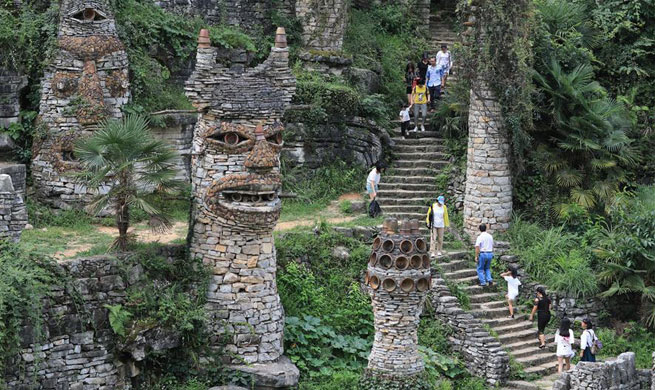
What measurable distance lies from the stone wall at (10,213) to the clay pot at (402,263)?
612 centimetres

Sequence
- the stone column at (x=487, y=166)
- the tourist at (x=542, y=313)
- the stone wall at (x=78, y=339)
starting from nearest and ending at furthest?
the stone wall at (x=78, y=339)
the tourist at (x=542, y=313)
the stone column at (x=487, y=166)

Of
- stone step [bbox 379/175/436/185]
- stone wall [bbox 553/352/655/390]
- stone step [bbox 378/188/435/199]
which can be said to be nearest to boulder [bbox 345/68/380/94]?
stone step [bbox 379/175/436/185]

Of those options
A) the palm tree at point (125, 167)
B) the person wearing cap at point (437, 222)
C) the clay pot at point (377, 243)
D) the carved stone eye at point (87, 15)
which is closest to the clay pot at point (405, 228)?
the clay pot at point (377, 243)

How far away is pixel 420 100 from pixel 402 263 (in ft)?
25.1

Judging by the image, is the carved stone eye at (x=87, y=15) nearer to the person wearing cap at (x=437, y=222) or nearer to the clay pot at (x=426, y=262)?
the person wearing cap at (x=437, y=222)

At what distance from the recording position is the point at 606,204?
3141cm

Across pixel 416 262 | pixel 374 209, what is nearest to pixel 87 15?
pixel 374 209

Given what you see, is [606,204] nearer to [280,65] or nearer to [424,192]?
[424,192]

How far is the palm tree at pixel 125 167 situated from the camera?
25.6 meters

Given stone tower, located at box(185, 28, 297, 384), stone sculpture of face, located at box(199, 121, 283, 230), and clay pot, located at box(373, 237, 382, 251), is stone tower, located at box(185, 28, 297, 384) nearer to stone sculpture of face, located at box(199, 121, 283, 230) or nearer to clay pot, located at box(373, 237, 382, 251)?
stone sculpture of face, located at box(199, 121, 283, 230)

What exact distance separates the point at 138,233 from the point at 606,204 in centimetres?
952

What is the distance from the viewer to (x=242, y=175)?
84.7 ft

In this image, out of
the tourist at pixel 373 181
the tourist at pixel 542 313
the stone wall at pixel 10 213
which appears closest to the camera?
the stone wall at pixel 10 213

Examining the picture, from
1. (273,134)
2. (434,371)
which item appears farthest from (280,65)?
(434,371)
